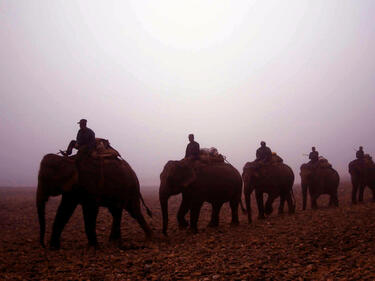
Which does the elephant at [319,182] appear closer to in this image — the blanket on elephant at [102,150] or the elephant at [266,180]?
the elephant at [266,180]

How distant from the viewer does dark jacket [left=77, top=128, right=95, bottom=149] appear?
12.2 m

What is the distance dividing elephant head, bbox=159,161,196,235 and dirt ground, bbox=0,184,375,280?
58.7 inches

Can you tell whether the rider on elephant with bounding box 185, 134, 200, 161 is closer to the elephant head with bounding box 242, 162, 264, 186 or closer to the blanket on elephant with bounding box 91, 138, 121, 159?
the blanket on elephant with bounding box 91, 138, 121, 159

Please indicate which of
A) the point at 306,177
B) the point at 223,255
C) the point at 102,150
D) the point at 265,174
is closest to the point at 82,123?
the point at 102,150

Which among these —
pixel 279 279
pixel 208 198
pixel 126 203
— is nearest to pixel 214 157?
pixel 208 198

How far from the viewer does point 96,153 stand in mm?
12312

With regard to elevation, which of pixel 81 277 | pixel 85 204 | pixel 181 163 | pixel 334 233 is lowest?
pixel 81 277

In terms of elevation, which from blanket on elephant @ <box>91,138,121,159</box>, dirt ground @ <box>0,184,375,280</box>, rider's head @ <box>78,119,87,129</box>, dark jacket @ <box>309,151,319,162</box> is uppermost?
dark jacket @ <box>309,151,319,162</box>

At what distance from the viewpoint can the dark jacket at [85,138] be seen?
12239mm

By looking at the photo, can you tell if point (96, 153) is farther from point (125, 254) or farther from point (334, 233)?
point (334, 233)

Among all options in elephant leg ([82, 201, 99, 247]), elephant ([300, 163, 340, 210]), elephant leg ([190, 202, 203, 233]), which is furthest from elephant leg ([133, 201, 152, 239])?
elephant ([300, 163, 340, 210])

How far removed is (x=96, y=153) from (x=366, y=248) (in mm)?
7974

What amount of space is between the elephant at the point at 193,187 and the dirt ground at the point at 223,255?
84cm

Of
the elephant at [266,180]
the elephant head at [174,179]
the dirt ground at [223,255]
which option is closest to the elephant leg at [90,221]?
the dirt ground at [223,255]
